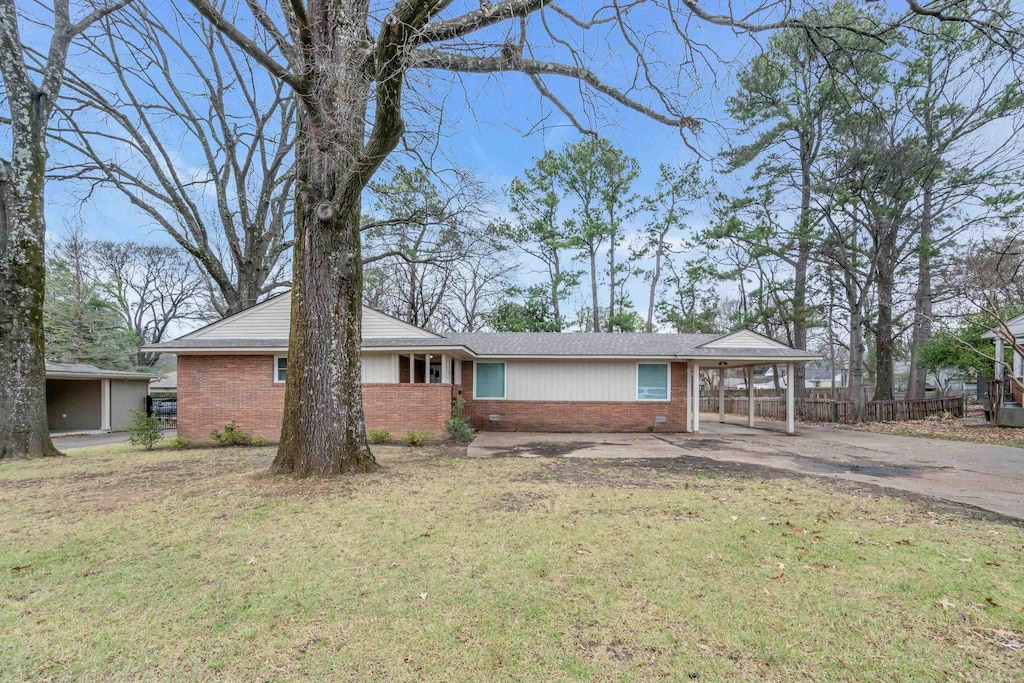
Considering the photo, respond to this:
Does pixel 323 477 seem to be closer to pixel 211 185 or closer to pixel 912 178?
pixel 211 185

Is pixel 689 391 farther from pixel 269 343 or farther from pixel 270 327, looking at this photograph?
pixel 270 327

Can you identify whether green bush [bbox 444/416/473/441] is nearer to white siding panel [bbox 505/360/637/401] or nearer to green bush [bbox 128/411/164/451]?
white siding panel [bbox 505/360/637/401]

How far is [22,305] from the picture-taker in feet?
29.7

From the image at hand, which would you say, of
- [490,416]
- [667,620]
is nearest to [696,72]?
[667,620]

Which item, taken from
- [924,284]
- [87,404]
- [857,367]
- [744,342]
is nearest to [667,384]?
[744,342]

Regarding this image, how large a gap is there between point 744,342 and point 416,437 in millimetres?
9954

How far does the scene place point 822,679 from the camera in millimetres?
2309

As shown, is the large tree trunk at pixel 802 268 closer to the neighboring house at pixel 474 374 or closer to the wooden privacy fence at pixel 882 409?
the wooden privacy fence at pixel 882 409

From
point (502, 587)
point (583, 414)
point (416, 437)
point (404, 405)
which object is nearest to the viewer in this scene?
point (502, 587)

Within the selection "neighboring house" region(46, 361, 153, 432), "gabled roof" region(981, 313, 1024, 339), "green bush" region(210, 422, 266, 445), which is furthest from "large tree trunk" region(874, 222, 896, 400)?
"neighboring house" region(46, 361, 153, 432)

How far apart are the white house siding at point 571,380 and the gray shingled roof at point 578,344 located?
0.42 metres

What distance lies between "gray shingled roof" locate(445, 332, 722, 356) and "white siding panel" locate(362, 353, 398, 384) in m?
1.76

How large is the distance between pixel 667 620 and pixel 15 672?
353 cm

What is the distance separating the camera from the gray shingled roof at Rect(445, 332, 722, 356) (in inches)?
541
